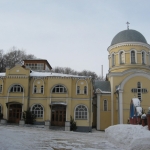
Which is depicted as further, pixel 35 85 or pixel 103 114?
pixel 103 114

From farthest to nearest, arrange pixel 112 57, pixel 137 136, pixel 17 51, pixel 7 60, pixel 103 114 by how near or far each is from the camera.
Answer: pixel 17 51, pixel 7 60, pixel 112 57, pixel 103 114, pixel 137 136

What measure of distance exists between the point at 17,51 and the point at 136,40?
31.7 m

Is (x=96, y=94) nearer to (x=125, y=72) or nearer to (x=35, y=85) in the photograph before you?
(x=125, y=72)

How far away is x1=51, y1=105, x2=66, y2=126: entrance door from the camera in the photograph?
91.7ft

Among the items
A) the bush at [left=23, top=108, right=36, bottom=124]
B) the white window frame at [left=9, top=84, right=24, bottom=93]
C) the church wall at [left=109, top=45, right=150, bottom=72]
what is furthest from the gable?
the church wall at [left=109, top=45, right=150, bottom=72]

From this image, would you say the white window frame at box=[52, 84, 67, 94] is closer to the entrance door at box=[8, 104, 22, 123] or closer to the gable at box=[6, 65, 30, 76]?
the gable at box=[6, 65, 30, 76]

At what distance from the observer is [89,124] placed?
27.7m

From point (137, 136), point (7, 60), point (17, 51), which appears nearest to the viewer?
point (137, 136)

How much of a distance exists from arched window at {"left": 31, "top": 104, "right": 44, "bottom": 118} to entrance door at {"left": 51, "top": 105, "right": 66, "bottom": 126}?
1.42 metres

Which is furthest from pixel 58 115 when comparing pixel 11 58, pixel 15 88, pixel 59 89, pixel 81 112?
pixel 11 58

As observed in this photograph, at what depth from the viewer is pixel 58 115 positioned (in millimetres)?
28188

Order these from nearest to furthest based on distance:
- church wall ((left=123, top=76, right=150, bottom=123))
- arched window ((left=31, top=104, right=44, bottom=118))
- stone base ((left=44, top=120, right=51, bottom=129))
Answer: stone base ((left=44, top=120, right=51, bottom=129)) < arched window ((left=31, top=104, right=44, bottom=118)) < church wall ((left=123, top=76, right=150, bottom=123))

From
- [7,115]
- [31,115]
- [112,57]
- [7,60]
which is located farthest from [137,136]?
[7,60]

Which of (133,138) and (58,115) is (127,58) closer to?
(58,115)
